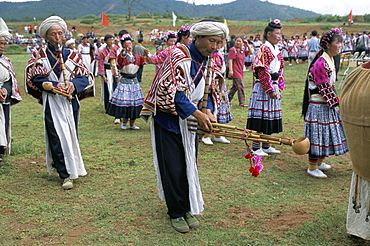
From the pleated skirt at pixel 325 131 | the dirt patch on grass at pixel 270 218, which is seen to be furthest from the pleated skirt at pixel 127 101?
the dirt patch on grass at pixel 270 218

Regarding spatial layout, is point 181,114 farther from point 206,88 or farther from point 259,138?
point 259,138

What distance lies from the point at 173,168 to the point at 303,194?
1983mm

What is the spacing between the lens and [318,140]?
5543mm

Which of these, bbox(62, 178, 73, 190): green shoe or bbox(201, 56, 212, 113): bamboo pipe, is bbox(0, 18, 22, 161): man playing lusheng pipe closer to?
bbox(62, 178, 73, 190): green shoe

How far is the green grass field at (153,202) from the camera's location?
3.89 meters

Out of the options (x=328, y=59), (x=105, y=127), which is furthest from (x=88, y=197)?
(x=105, y=127)

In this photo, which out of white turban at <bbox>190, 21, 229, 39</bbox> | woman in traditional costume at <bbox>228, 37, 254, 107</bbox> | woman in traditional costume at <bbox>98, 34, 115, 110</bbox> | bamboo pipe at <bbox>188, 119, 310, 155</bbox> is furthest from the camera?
woman in traditional costume at <bbox>228, 37, 254, 107</bbox>

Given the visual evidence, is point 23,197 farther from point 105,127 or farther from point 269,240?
point 105,127

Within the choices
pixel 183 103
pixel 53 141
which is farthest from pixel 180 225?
pixel 53 141

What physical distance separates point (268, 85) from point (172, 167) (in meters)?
2.88

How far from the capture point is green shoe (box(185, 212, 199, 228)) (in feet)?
13.3

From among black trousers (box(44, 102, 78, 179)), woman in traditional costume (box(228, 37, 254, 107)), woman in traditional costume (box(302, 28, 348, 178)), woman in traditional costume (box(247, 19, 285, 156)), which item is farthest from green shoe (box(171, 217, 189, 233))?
woman in traditional costume (box(228, 37, 254, 107))

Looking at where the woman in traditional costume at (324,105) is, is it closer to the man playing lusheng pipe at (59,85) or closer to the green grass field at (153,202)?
the green grass field at (153,202)

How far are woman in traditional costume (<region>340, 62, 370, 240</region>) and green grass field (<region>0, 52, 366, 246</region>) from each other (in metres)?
0.26
